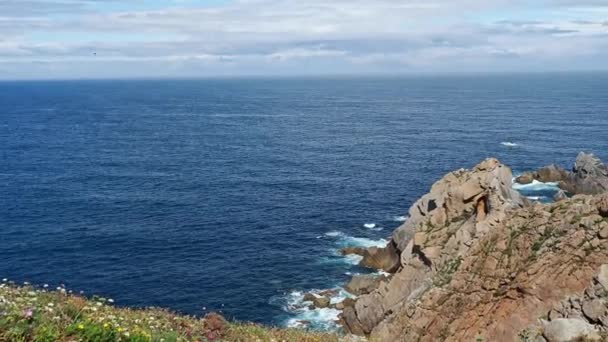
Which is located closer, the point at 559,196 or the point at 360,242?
the point at 360,242

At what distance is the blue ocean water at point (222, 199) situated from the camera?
6969cm

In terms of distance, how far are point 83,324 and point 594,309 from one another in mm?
20911

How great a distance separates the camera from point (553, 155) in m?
128

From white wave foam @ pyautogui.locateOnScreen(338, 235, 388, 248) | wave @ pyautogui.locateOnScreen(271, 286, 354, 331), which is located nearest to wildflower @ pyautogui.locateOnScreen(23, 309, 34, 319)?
wave @ pyautogui.locateOnScreen(271, 286, 354, 331)

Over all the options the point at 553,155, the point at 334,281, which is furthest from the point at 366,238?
the point at 553,155

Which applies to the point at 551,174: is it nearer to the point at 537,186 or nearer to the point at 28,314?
the point at 537,186

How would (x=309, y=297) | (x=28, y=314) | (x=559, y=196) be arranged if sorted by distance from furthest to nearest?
(x=559, y=196), (x=309, y=297), (x=28, y=314)

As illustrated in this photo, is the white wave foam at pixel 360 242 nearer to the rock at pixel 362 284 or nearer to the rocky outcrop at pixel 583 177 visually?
the rock at pixel 362 284

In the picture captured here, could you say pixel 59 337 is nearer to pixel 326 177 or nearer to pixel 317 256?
pixel 317 256

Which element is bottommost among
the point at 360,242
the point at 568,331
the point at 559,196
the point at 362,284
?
the point at 362,284

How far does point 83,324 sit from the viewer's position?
11359 millimetres

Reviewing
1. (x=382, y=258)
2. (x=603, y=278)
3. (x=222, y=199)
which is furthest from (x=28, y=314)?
→ (x=222, y=199)

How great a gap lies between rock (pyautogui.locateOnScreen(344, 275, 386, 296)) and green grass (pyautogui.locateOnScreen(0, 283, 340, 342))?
4655 centimetres

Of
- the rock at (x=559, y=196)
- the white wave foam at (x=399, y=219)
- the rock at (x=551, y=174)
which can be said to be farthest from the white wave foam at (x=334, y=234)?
the rock at (x=551, y=174)
